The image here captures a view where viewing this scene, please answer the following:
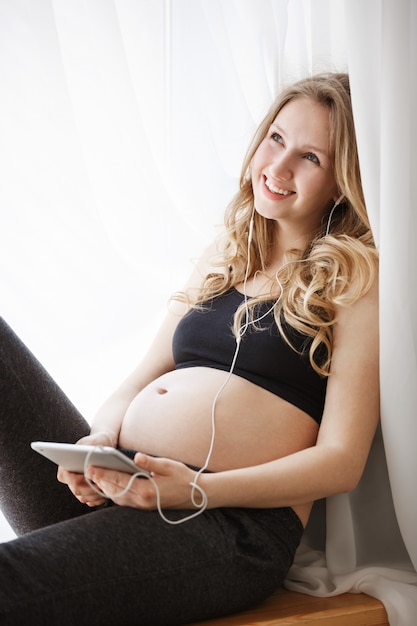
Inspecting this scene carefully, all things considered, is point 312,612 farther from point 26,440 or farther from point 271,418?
point 26,440

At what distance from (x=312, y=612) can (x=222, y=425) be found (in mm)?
367

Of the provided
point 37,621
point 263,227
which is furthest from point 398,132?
point 37,621

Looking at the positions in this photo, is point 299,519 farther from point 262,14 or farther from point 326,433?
point 262,14

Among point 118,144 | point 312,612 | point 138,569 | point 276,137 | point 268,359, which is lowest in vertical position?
point 312,612

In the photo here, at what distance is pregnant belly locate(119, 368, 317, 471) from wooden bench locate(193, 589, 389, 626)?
26cm

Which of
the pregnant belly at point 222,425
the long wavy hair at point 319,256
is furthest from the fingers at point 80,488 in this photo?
the long wavy hair at point 319,256

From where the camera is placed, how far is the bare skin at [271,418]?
122 centimetres

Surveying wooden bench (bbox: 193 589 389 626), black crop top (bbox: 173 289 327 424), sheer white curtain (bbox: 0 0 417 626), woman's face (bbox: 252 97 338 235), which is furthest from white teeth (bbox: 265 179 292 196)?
wooden bench (bbox: 193 589 389 626)

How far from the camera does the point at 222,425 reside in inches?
53.6

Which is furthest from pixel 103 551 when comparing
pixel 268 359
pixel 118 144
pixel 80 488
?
pixel 118 144

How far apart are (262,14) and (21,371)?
1.10 meters

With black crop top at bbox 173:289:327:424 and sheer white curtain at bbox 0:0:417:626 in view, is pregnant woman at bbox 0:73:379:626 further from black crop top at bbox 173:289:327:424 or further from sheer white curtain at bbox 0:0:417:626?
sheer white curtain at bbox 0:0:417:626

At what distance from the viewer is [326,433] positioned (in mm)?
1304

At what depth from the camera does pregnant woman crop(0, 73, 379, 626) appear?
111 cm
